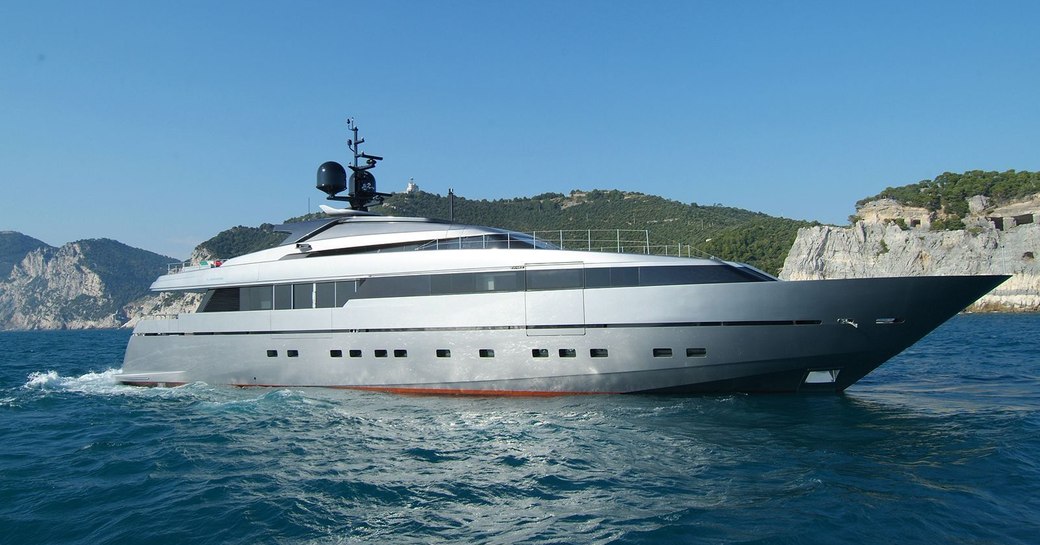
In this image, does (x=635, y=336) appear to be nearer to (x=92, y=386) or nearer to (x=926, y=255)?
(x=92, y=386)

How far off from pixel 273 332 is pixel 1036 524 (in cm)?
1433

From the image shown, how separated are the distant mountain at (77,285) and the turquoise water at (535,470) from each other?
144123 millimetres

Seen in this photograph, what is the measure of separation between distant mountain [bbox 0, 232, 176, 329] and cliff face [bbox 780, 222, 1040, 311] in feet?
441

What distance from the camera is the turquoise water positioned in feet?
18.9

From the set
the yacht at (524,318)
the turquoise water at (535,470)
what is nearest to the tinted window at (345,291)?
the yacht at (524,318)

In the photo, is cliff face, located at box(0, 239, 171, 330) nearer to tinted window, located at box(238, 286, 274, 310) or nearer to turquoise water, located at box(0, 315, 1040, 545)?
tinted window, located at box(238, 286, 274, 310)

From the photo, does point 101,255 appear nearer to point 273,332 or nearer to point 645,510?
point 273,332

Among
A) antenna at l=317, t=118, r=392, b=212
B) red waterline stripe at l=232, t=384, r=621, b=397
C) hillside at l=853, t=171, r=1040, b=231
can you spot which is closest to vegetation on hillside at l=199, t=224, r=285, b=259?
antenna at l=317, t=118, r=392, b=212

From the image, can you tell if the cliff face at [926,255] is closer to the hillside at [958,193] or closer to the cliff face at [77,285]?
the hillside at [958,193]

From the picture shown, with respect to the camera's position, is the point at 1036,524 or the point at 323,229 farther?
the point at 323,229

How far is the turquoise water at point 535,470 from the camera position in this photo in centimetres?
576

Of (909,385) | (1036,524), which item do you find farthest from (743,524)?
(909,385)

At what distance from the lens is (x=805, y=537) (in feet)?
17.4

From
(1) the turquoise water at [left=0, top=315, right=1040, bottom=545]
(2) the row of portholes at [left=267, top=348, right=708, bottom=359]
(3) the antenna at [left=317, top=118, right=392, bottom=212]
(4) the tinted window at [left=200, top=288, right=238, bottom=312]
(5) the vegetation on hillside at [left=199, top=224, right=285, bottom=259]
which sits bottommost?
(1) the turquoise water at [left=0, top=315, right=1040, bottom=545]
